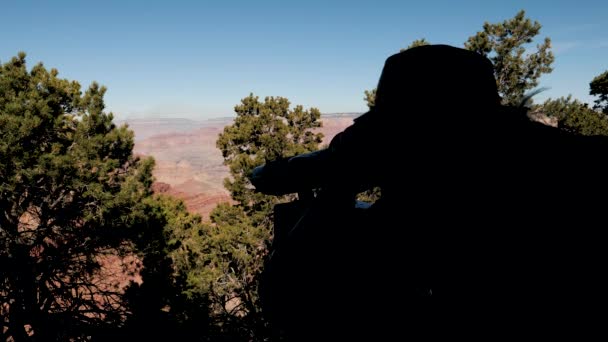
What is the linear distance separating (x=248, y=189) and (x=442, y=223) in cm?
1574

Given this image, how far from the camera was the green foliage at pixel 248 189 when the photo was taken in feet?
51.6

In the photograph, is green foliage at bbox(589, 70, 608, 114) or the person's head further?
green foliage at bbox(589, 70, 608, 114)

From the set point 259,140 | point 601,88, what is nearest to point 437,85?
point 259,140

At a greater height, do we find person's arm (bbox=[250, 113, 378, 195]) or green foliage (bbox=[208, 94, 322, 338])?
person's arm (bbox=[250, 113, 378, 195])

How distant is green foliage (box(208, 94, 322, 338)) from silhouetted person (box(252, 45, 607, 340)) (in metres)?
14.3

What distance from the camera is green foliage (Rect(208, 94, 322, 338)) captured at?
15.7 m

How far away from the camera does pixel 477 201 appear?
97 cm

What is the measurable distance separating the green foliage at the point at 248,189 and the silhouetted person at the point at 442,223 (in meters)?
14.3

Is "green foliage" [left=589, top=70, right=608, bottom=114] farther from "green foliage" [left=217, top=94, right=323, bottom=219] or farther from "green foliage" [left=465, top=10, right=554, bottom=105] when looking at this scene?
"green foliage" [left=217, top=94, right=323, bottom=219]

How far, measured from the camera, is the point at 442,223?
1021 mm

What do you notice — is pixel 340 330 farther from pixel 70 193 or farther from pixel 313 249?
pixel 70 193

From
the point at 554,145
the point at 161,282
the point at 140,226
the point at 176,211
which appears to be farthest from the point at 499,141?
the point at 176,211

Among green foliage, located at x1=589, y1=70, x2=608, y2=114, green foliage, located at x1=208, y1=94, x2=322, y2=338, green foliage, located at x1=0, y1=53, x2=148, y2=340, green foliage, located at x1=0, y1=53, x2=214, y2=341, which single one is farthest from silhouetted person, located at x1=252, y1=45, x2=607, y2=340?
green foliage, located at x1=589, y1=70, x2=608, y2=114

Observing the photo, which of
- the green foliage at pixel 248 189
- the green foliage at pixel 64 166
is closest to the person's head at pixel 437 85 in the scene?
the green foliage at pixel 64 166
